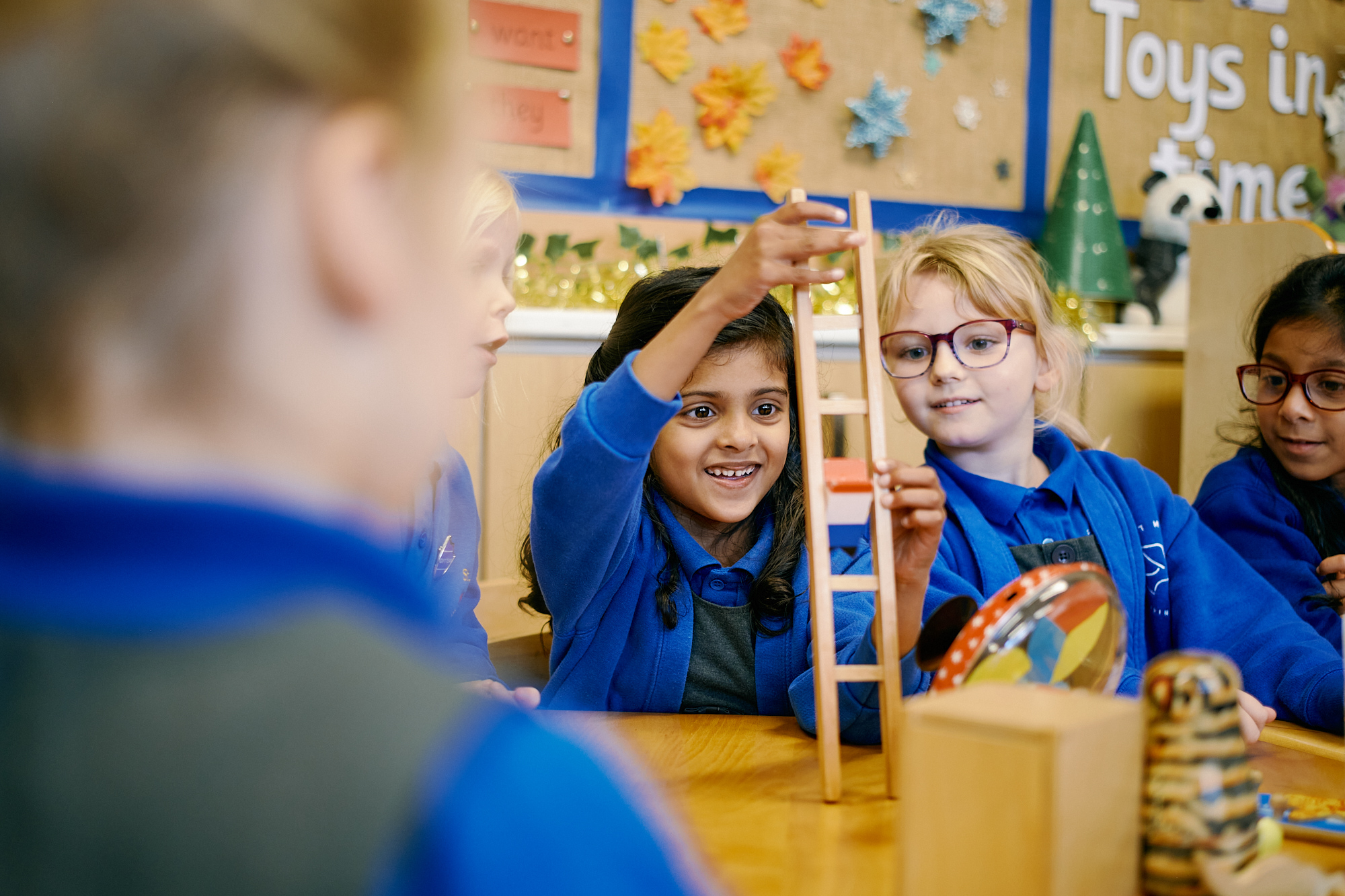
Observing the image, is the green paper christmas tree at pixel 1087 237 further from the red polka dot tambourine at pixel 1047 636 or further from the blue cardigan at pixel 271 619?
the blue cardigan at pixel 271 619

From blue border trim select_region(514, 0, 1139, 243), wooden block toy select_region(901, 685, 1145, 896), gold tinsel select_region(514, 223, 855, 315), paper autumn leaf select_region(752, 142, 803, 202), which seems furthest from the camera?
paper autumn leaf select_region(752, 142, 803, 202)

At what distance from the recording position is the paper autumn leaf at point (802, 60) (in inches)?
107

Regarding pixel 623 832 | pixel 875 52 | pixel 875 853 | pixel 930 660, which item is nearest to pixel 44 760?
pixel 623 832

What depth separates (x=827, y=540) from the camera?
2.59ft

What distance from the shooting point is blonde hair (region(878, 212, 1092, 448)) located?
54.7 inches

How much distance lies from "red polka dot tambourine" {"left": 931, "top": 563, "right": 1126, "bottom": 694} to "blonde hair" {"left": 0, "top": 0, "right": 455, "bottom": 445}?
528 mm

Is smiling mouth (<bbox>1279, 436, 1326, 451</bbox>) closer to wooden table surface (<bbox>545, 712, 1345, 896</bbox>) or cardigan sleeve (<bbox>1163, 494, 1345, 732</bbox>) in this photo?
cardigan sleeve (<bbox>1163, 494, 1345, 732</bbox>)

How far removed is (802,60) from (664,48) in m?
0.36

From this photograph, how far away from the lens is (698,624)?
129 centimetres

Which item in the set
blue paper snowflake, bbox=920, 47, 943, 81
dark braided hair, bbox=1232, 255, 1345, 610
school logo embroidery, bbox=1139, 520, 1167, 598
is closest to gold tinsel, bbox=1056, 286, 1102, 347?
blue paper snowflake, bbox=920, 47, 943, 81

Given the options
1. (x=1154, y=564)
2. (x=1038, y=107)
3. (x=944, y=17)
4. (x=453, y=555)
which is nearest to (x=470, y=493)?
(x=453, y=555)

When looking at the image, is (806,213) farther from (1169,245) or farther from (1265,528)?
(1169,245)

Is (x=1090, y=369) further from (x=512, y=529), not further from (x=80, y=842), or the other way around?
(x=80, y=842)

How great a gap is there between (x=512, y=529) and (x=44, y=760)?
79.4 inches
